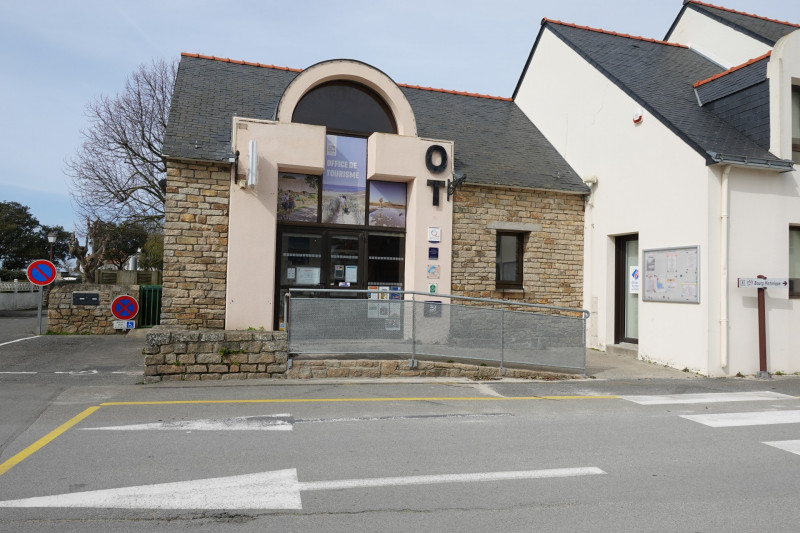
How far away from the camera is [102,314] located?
51.6 ft

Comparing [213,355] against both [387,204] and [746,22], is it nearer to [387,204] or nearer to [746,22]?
[387,204]

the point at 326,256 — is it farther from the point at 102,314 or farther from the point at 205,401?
the point at 102,314

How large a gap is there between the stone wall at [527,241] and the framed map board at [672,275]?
2.08 metres

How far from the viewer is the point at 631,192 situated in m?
13.0

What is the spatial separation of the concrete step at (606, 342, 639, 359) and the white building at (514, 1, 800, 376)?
6.6 inches

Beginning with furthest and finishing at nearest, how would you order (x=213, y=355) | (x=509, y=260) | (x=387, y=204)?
1. (x=509, y=260)
2. (x=387, y=204)
3. (x=213, y=355)

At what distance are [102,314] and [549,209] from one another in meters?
11.7

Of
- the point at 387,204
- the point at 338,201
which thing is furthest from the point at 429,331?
the point at 338,201

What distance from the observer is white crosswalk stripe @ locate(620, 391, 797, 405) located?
8.54 m

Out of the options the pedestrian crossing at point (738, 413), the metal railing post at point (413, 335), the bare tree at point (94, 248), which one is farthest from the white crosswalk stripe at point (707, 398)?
the bare tree at point (94, 248)

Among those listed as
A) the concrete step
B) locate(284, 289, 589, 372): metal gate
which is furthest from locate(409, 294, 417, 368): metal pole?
the concrete step

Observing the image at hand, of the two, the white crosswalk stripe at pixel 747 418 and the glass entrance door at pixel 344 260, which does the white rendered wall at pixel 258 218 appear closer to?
the glass entrance door at pixel 344 260

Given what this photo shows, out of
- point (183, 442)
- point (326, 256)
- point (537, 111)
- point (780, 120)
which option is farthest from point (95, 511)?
point (537, 111)

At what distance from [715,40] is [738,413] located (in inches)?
476
